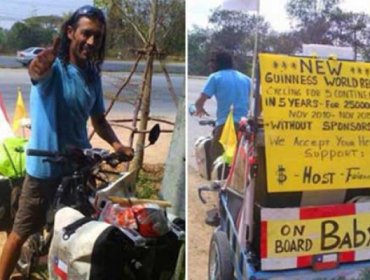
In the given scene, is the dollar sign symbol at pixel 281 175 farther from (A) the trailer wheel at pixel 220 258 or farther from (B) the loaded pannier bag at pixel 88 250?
(B) the loaded pannier bag at pixel 88 250

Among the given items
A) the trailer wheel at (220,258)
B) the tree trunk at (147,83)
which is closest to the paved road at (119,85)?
the tree trunk at (147,83)

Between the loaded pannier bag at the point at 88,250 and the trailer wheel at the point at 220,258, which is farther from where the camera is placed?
the trailer wheel at the point at 220,258

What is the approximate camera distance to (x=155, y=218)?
103 inches

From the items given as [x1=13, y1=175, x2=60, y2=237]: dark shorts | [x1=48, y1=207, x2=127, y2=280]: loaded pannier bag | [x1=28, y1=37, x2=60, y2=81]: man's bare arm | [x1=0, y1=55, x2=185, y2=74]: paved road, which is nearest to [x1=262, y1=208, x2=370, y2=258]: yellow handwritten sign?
[x1=48, y1=207, x2=127, y2=280]: loaded pannier bag

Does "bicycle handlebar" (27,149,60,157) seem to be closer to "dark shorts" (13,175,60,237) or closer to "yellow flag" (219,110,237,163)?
"dark shorts" (13,175,60,237)

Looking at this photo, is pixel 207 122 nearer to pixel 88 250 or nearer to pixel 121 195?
pixel 121 195

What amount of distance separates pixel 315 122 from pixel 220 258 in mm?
869

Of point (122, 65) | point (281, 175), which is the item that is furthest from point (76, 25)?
point (122, 65)

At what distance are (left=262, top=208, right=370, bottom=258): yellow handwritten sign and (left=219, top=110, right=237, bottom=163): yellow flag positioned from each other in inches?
29.1

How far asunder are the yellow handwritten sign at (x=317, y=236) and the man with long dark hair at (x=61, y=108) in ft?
2.57

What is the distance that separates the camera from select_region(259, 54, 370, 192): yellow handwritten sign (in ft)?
8.40

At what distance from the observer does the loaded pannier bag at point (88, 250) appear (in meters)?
2.42

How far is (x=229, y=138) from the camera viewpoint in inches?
133

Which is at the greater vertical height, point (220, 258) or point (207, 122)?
point (207, 122)
